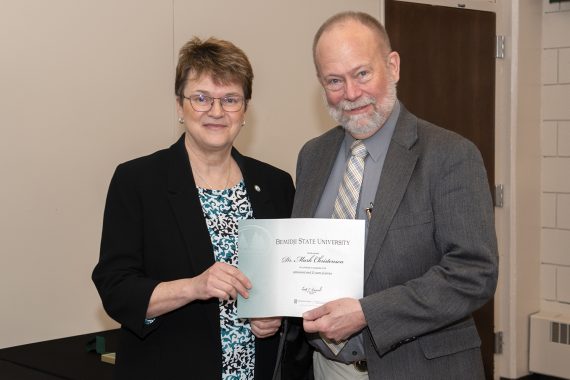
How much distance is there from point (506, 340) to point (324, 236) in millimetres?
3524

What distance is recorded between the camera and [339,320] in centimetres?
196

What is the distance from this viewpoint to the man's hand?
1.96m

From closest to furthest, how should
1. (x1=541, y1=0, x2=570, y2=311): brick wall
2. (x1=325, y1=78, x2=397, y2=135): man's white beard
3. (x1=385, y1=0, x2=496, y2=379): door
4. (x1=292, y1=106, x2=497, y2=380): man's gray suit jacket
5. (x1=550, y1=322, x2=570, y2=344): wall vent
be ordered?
(x1=292, y1=106, x2=497, y2=380): man's gray suit jacket < (x1=325, y1=78, x2=397, y2=135): man's white beard < (x1=385, y1=0, x2=496, y2=379): door < (x1=550, y1=322, x2=570, y2=344): wall vent < (x1=541, y1=0, x2=570, y2=311): brick wall

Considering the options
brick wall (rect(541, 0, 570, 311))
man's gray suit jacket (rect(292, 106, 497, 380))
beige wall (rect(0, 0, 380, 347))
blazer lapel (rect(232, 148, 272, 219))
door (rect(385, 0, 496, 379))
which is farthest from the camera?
brick wall (rect(541, 0, 570, 311))

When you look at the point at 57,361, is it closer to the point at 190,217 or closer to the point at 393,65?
the point at 190,217

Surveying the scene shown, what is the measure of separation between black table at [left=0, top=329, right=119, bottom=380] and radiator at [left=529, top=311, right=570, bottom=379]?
3061 millimetres

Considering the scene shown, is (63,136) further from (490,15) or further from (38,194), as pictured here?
(490,15)

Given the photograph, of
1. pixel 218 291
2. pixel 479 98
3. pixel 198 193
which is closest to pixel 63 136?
pixel 198 193

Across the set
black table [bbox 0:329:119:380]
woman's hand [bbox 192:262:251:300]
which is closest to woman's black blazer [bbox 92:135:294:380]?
woman's hand [bbox 192:262:251:300]

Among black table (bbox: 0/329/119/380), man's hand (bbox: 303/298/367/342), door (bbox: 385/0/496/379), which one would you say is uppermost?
door (bbox: 385/0/496/379)

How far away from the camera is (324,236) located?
2025mm

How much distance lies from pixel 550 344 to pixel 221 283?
12.1 feet

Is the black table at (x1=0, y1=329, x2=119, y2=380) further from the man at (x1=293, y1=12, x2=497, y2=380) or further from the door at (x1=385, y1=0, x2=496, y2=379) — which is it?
the door at (x1=385, y1=0, x2=496, y2=379)
